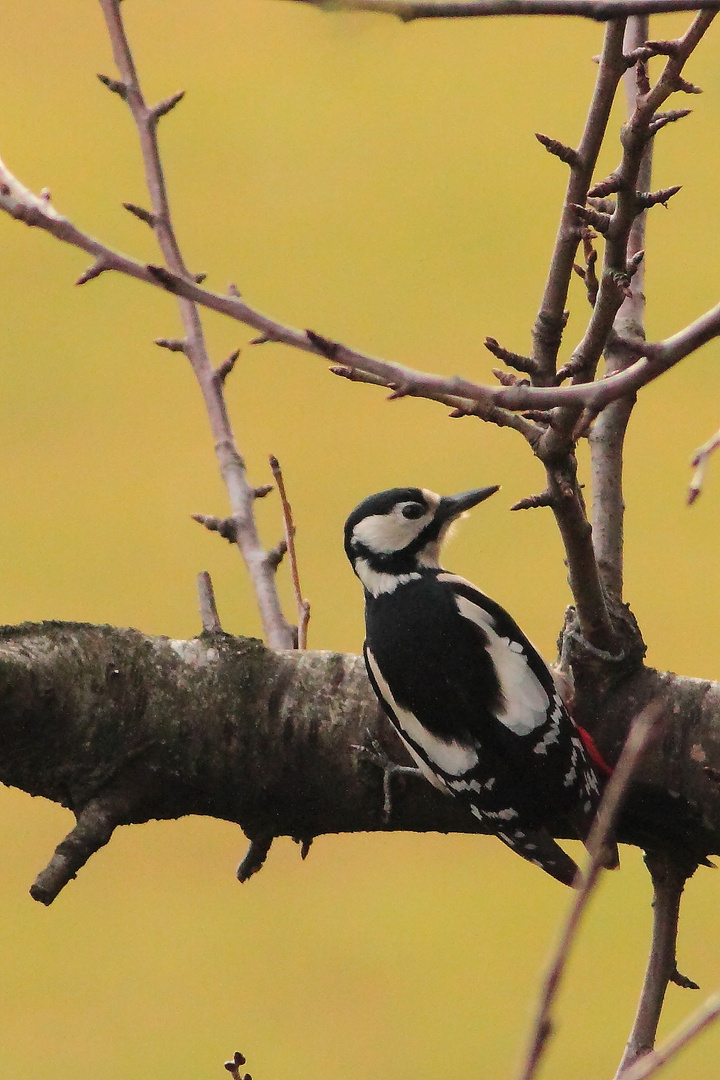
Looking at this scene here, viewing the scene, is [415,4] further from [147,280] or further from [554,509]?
[554,509]

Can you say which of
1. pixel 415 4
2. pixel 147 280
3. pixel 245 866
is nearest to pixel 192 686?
pixel 245 866

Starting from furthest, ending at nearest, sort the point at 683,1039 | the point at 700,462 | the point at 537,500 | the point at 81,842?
the point at 81,842 < the point at 537,500 < the point at 700,462 < the point at 683,1039

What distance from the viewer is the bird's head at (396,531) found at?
137 cm

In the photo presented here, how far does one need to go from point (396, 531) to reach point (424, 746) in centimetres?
39

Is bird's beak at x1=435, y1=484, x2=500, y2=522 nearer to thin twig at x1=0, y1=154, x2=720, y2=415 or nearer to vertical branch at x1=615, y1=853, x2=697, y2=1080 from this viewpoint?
vertical branch at x1=615, y1=853, x2=697, y2=1080

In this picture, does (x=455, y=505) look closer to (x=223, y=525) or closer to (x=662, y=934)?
(x=223, y=525)

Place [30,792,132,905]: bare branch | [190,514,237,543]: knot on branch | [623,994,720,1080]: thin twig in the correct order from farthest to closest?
[190,514,237,543]: knot on branch → [30,792,132,905]: bare branch → [623,994,720,1080]: thin twig

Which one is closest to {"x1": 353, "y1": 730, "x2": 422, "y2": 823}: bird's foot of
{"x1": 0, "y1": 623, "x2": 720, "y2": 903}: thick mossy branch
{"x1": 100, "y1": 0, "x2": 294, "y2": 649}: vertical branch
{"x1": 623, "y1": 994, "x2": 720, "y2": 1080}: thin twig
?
{"x1": 0, "y1": 623, "x2": 720, "y2": 903}: thick mossy branch

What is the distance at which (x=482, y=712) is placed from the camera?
119 cm

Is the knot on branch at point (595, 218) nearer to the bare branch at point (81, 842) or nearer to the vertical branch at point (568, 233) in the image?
the vertical branch at point (568, 233)

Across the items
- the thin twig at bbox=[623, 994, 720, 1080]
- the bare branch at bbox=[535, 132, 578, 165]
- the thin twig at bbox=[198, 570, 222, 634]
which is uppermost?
the bare branch at bbox=[535, 132, 578, 165]

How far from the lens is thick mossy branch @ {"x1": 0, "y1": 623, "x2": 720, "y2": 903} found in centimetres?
94

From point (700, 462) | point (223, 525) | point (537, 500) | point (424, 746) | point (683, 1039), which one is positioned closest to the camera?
point (683, 1039)

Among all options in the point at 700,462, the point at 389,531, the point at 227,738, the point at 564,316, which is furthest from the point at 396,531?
the point at 700,462
